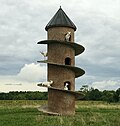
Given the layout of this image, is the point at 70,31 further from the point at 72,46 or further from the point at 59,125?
the point at 59,125

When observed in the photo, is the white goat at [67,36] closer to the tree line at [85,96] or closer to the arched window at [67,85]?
the arched window at [67,85]

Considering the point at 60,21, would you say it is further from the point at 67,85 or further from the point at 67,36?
the point at 67,85

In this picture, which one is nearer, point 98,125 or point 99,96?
point 98,125

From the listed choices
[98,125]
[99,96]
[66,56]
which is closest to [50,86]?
[66,56]

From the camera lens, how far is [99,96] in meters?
83.2

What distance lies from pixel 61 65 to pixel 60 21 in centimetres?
308

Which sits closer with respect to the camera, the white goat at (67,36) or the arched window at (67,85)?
the arched window at (67,85)

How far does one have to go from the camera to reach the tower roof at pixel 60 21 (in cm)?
2285

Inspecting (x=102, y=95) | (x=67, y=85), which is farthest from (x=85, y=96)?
(x=67, y=85)

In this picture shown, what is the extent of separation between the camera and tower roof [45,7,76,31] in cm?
2285

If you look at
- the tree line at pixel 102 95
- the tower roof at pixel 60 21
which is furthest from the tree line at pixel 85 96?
the tower roof at pixel 60 21

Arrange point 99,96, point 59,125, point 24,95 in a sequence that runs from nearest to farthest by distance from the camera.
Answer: point 59,125
point 24,95
point 99,96

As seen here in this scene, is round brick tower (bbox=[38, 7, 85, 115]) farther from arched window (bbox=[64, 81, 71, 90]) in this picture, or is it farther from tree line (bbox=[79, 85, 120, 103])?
tree line (bbox=[79, 85, 120, 103])

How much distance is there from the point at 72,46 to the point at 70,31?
1.01 m
